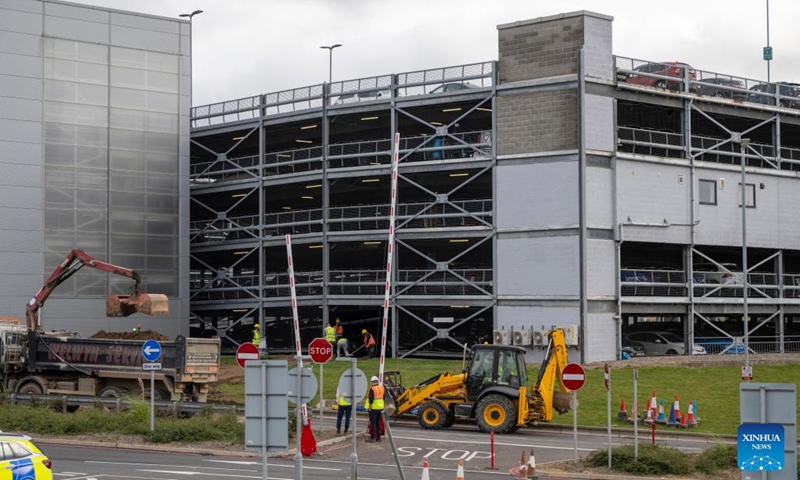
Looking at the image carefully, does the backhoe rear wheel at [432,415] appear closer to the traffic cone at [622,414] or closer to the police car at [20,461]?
the traffic cone at [622,414]

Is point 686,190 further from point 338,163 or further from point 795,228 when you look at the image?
point 338,163

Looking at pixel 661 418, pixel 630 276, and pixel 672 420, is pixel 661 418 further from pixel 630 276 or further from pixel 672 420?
pixel 630 276

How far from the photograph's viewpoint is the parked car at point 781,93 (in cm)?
5753

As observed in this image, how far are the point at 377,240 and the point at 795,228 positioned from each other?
2174 cm

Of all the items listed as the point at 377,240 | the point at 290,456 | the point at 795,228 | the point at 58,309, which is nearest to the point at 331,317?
the point at 377,240

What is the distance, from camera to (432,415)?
32.5 metres

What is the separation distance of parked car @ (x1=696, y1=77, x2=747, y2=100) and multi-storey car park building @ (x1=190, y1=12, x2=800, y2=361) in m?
0.14

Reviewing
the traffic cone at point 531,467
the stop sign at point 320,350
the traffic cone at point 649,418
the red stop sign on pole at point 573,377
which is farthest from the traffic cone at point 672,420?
the traffic cone at point 531,467

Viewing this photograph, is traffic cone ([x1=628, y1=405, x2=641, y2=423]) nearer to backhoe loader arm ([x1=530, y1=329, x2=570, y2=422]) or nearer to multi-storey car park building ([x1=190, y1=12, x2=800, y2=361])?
backhoe loader arm ([x1=530, y1=329, x2=570, y2=422])

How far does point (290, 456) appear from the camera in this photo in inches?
1111

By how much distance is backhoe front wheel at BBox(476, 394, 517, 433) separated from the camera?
31.2 m

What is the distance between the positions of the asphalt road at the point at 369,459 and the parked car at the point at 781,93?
3031cm

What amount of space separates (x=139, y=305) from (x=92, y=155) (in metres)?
22.9

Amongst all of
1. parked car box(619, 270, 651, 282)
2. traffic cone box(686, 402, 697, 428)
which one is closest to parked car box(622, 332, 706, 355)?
parked car box(619, 270, 651, 282)
